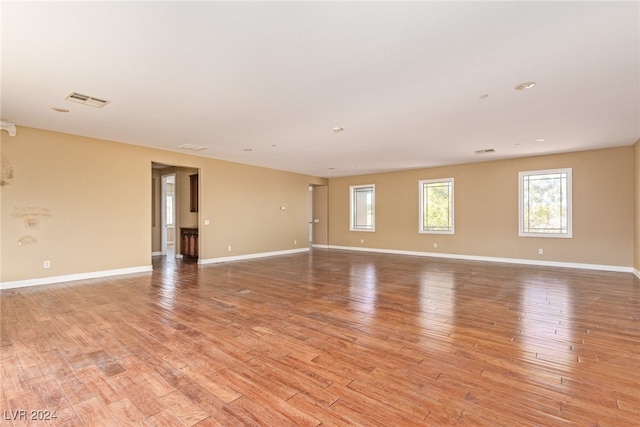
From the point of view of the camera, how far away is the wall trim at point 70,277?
4.91m

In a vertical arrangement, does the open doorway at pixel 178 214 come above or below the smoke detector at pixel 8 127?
below

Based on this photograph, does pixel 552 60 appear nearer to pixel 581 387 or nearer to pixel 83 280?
pixel 581 387

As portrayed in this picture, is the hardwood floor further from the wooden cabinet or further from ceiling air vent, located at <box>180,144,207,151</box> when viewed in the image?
the wooden cabinet

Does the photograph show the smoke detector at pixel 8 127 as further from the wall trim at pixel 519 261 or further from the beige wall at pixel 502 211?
the wall trim at pixel 519 261

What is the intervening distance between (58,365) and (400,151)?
6303mm

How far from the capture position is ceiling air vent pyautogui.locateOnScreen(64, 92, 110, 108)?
145 inches

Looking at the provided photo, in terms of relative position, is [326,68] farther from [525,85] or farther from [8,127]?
[8,127]

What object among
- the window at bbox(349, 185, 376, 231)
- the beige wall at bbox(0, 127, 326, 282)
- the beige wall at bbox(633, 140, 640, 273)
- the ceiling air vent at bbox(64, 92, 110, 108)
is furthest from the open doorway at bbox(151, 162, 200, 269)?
the beige wall at bbox(633, 140, 640, 273)

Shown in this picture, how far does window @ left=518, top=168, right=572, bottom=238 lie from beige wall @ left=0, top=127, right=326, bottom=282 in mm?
7216

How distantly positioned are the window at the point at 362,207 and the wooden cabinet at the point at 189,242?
506 cm

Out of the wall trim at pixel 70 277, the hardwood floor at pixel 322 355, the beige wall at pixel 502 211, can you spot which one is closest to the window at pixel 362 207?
the beige wall at pixel 502 211

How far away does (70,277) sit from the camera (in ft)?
17.9

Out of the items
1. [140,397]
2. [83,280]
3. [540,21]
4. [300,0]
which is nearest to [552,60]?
[540,21]

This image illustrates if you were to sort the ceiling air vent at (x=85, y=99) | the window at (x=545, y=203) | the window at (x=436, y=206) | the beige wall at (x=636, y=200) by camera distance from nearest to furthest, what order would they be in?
the ceiling air vent at (x=85, y=99)
the beige wall at (x=636, y=200)
the window at (x=545, y=203)
the window at (x=436, y=206)
